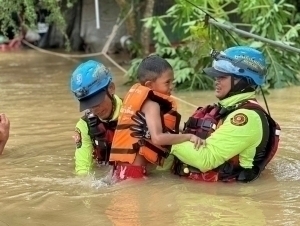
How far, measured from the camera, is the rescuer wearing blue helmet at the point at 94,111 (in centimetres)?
535

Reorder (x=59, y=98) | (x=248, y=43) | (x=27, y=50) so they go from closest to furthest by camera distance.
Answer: (x=59, y=98) < (x=248, y=43) < (x=27, y=50)

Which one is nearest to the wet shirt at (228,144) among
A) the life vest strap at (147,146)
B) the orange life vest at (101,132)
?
the life vest strap at (147,146)

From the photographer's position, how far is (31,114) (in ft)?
28.5

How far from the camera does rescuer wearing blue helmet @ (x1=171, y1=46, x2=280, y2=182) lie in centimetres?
508

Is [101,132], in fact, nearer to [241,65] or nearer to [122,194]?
[122,194]

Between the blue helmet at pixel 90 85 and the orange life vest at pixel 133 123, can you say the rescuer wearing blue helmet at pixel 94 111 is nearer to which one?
the blue helmet at pixel 90 85

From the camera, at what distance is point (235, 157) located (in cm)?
521

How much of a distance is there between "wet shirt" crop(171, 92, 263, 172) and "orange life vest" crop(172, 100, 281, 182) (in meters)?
Answer: 0.06

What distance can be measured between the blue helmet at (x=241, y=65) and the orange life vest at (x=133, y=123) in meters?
0.42

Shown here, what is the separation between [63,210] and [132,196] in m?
0.51

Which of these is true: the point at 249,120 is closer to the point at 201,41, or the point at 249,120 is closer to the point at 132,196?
the point at 132,196

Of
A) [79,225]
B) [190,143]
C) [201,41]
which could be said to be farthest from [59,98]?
[79,225]

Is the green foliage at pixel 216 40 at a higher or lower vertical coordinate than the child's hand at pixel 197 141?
lower

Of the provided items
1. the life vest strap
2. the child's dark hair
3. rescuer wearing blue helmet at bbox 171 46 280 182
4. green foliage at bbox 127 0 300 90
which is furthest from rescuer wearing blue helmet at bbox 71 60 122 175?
green foliage at bbox 127 0 300 90
